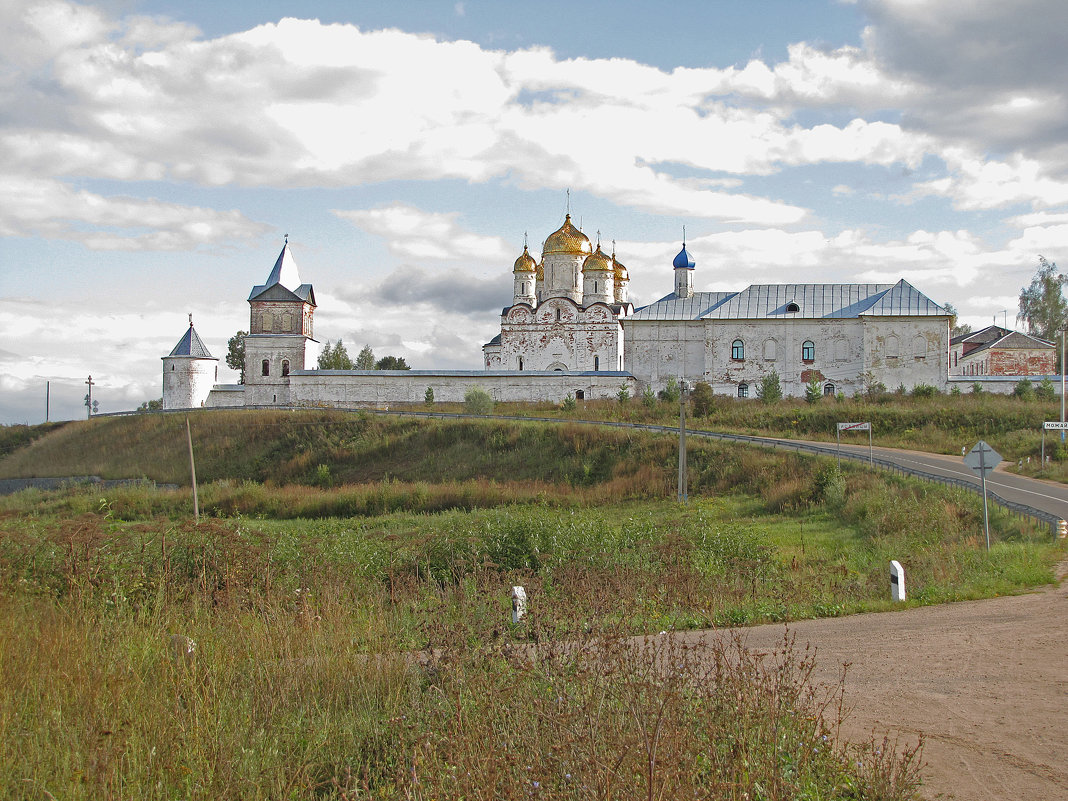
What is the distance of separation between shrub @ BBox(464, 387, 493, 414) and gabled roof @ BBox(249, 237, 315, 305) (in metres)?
17.0

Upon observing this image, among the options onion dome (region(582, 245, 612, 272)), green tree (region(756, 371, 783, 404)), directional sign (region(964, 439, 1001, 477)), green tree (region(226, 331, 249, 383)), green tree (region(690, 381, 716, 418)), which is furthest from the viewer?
green tree (region(226, 331, 249, 383))

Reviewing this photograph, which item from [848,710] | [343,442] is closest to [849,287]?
[343,442]

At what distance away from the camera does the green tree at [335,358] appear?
7957 centimetres

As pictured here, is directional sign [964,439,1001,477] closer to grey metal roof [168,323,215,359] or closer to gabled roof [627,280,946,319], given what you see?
gabled roof [627,280,946,319]

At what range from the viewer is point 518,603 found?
8.04 meters

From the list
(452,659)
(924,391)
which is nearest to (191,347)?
(924,391)

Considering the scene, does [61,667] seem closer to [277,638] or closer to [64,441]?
[277,638]

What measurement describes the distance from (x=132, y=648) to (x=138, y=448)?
134ft

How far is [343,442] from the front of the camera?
3906cm

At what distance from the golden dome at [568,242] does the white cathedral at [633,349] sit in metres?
0.09

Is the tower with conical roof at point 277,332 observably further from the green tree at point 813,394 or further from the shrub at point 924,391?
the shrub at point 924,391

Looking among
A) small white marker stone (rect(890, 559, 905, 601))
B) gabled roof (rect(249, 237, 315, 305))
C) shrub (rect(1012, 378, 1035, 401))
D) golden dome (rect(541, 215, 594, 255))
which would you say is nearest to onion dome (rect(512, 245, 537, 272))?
golden dome (rect(541, 215, 594, 255))

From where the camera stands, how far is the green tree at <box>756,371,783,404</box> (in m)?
43.5

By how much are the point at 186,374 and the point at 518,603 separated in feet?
162
